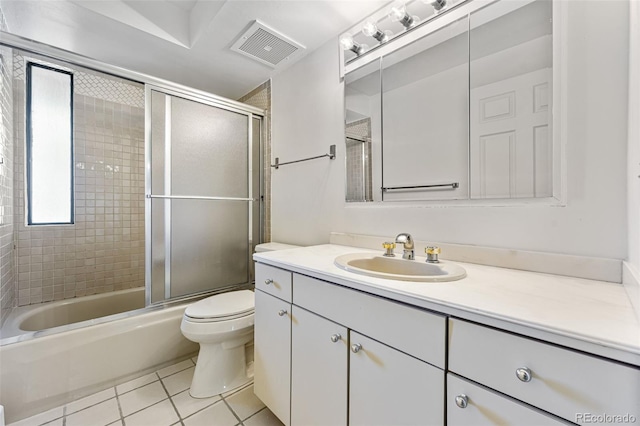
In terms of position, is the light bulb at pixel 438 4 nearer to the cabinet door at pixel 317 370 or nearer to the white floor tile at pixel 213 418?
the cabinet door at pixel 317 370

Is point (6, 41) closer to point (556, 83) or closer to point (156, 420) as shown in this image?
point (156, 420)

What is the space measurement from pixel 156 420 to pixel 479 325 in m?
1.58

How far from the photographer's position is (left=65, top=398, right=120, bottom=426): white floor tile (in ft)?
4.17

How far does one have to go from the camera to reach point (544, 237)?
3.17 ft

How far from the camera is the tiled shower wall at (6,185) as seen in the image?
1.53 meters

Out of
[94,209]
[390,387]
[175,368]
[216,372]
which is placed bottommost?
[175,368]

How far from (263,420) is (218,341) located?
0.47 metres

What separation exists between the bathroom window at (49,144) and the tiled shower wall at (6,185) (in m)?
0.11

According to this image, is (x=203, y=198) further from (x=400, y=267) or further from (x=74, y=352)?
(x=400, y=267)

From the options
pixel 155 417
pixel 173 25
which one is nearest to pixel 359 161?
pixel 173 25

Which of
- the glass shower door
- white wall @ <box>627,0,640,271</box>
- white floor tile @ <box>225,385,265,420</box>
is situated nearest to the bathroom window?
the glass shower door

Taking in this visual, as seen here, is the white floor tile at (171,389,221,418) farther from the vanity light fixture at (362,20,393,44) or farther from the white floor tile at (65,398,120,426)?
the vanity light fixture at (362,20,393,44)

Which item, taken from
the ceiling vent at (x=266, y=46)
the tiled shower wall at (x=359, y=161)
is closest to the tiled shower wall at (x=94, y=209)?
the ceiling vent at (x=266, y=46)

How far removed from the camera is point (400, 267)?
1195 mm
